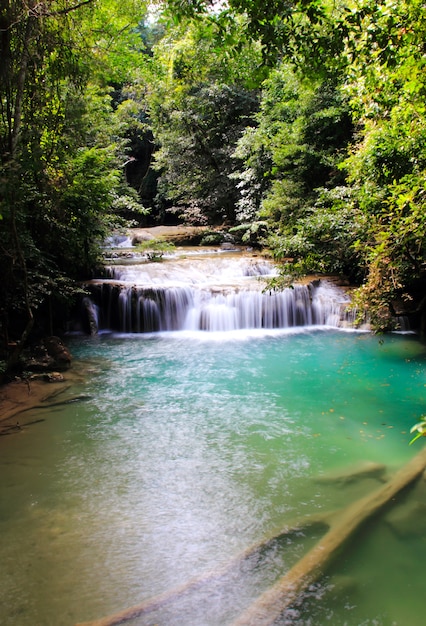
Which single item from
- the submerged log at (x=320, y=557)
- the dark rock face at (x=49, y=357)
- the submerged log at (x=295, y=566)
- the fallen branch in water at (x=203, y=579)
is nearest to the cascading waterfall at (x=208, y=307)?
the dark rock face at (x=49, y=357)

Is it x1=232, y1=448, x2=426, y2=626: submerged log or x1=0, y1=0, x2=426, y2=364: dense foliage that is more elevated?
x1=0, y1=0, x2=426, y2=364: dense foliage

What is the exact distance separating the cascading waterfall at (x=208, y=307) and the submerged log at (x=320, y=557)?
7.60m

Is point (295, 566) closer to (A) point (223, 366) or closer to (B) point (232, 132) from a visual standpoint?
(A) point (223, 366)

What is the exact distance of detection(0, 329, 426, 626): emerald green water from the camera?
10.6 feet

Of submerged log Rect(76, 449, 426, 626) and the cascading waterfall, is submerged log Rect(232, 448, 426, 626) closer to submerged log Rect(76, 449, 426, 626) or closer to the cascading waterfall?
submerged log Rect(76, 449, 426, 626)

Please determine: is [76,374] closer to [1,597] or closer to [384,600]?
[1,597]

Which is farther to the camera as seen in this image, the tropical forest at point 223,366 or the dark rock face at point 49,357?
the dark rock face at point 49,357

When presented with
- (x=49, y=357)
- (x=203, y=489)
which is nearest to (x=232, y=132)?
(x=49, y=357)

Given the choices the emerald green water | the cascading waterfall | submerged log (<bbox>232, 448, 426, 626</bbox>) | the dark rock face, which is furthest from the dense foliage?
submerged log (<bbox>232, 448, 426, 626</bbox>)

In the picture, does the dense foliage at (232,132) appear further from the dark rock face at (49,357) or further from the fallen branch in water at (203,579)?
the fallen branch in water at (203,579)

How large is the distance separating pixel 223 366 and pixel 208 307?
3.52 metres

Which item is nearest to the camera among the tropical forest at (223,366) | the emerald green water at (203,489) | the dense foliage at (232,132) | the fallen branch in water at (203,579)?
the fallen branch in water at (203,579)

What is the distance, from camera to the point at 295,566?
3.47 meters

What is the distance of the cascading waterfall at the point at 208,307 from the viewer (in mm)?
12094
